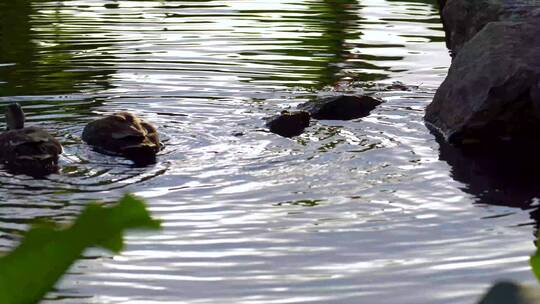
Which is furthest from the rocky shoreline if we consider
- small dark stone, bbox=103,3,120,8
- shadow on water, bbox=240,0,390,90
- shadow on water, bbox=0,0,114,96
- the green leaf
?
small dark stone, bbox=103,3,120,8

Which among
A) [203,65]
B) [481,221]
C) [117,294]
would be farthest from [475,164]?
[203,65]

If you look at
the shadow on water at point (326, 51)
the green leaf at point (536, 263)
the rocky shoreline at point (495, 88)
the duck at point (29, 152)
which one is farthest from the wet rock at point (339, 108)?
the green leaf at point (536, 263)

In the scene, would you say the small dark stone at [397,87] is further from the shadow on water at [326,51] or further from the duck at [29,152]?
the duck at [29,152]

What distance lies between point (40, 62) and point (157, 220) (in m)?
13.2

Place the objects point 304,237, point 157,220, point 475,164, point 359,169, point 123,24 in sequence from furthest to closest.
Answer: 1. point 123,24
2. point 475,164
3. point 359,169
4. point 304,237
5. point 157,220

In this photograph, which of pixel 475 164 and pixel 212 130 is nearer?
pixel 475 164

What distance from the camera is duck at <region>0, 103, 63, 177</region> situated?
774 cm

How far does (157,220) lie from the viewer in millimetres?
597

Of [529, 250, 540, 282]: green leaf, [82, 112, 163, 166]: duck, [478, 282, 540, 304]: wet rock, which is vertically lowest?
[82, 112, 163, 166]: duck

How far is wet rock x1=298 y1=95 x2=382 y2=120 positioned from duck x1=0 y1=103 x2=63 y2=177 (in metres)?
3.00

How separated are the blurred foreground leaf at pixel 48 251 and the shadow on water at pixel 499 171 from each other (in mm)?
6231

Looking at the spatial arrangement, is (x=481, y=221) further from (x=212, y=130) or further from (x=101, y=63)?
(x=101, y=63)

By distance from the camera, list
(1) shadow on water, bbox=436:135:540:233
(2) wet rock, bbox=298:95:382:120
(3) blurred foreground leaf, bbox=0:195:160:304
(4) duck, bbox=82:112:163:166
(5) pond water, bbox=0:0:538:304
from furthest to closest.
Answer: (2) wet rock, bbox=298:95:382:120 → (4) duck, bbox=82:112:163:166 → (1) shadow on water, bbox=436:135:540:233 → (5) pond water, bbox=0:0:538:304 → (3) blurred foreground leaf, bbox=0:195:160:304

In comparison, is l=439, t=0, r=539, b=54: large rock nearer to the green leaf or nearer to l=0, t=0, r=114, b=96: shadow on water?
l=0, t=0, r=114, b=96: shadow on water
